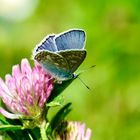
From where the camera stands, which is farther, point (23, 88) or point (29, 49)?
point (29, 49)

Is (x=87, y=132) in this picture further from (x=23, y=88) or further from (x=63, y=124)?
(x=23, y=88)

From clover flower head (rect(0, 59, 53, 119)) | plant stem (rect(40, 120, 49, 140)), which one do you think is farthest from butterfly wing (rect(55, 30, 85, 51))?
plant stem (rect(40, 120, 49, 140))

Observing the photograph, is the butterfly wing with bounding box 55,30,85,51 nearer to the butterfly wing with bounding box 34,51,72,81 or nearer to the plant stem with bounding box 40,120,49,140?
the butterfly wing with bounding box 34,51,72,81

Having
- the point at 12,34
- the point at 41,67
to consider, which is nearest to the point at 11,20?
the point at 12,34

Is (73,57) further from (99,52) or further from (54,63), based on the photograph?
(99,52)

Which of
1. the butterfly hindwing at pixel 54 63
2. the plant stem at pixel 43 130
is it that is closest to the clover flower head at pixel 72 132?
the plant stem at pixel 43 130

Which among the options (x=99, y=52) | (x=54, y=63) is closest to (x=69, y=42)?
(x=54, y=63)
